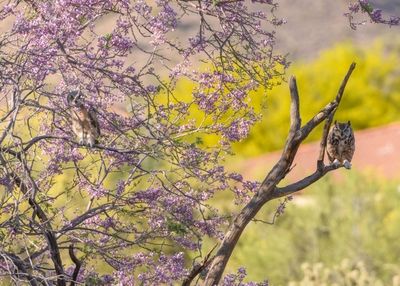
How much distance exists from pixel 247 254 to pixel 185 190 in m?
11.3

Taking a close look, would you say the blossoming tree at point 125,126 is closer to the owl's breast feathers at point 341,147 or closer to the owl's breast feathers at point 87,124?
the owl's breast feathers at point 87,124

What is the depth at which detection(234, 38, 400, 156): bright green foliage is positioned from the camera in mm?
40469

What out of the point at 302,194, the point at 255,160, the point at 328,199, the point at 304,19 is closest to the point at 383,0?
the point at 304,19

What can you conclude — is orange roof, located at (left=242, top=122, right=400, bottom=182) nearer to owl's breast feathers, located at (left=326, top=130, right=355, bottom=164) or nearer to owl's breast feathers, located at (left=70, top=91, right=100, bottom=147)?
owl's breast feathers, located at (left=326, top=130, right=355, bottom=164)

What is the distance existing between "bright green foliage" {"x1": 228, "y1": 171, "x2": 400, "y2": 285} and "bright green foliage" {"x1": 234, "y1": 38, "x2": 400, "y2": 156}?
72.0ft

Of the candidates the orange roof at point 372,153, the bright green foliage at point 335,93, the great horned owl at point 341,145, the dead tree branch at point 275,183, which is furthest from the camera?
the bright green foliage at point 335,93

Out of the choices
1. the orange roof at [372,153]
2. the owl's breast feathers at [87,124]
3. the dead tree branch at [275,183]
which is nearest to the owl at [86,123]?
the owl's breast feathers at [87,124]

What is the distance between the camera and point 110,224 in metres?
5.36

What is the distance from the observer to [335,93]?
133 ft

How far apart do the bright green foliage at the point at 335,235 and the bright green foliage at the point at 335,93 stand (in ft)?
72.0

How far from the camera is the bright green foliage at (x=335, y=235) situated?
15828mm

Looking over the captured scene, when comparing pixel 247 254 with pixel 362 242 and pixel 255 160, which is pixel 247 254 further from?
pixel 255 160

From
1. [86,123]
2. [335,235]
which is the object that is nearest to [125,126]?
[86,123]

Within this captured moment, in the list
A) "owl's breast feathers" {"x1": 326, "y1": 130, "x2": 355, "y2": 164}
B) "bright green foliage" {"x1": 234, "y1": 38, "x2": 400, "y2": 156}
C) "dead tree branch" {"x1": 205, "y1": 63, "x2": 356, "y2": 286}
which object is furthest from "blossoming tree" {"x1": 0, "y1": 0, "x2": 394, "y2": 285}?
"bright green foliage" {"x1": 234, "y1": 38, "x2": 400, "y2": 156}
